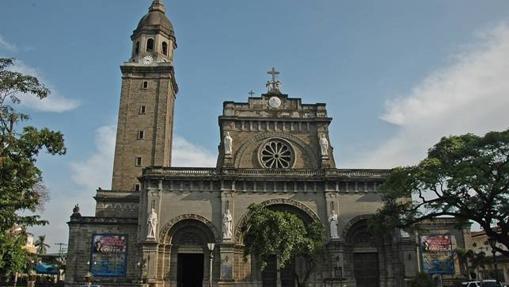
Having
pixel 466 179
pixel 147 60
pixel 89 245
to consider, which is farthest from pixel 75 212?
pixel 466 179

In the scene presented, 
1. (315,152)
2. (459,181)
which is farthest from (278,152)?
(459,181)

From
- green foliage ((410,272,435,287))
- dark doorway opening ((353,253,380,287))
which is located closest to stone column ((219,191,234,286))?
dark doorway opening ((353,253,380,287))

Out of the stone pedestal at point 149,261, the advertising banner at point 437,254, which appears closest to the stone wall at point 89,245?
the stone pedestal at point 149,261

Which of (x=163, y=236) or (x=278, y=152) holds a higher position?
(x=278, y=152)

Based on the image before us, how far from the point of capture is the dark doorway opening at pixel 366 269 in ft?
113

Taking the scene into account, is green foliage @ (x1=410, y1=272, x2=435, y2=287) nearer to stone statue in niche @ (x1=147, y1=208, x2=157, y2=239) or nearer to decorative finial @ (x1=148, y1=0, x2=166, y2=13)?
stone statue in niche @ (x1=147, y1=208, x2=157, y2=239)

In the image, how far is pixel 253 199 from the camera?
3509cm

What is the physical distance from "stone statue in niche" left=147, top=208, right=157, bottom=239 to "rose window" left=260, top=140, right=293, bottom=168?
375 inches

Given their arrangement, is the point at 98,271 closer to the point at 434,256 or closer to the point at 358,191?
the point at 358,191

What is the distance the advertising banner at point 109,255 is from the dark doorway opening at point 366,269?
17.3m

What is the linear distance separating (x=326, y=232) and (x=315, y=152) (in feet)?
22.8

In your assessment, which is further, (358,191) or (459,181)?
(358,191)

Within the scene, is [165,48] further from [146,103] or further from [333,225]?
[333,225]

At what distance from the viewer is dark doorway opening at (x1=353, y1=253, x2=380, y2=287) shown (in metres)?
34.4
